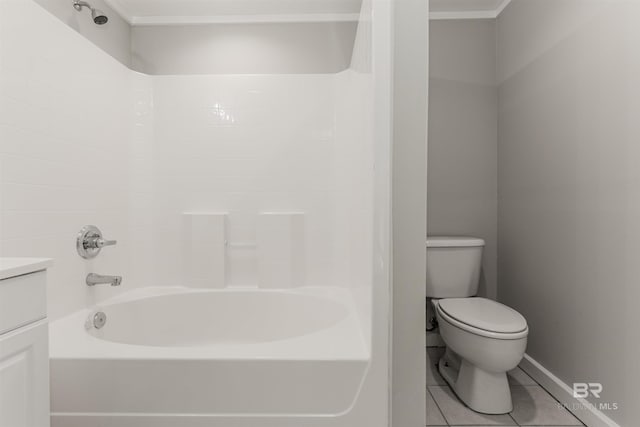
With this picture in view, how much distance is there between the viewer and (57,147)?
1.56 m

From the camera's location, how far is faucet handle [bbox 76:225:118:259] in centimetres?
170

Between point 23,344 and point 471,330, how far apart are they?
5.43 feet

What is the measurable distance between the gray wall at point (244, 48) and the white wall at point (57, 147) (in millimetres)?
370

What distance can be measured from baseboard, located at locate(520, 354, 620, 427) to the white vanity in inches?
80.3

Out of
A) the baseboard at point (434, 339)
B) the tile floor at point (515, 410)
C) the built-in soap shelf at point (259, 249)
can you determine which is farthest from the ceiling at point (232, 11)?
the tile floor at point (515, 410)

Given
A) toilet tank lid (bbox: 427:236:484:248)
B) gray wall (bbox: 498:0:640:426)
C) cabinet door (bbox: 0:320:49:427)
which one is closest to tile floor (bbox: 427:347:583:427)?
gray wall (bbox: 498:0:640:426)

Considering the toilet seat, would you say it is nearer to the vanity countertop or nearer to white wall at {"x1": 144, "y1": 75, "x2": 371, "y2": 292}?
white wall at {"x1": 144, "y1": 75, "x2": 371, "y2": 292}

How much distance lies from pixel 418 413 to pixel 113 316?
4.97 ft

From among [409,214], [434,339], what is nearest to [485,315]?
[434,339]

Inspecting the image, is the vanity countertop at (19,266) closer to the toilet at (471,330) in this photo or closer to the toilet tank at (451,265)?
the toilet at (471,330)

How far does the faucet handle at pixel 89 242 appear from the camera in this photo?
1.70 m

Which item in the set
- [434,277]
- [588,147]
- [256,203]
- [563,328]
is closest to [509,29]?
[588,147]

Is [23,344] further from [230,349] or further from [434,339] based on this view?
[434,339]

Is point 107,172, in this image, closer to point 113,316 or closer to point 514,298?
point 113,316
